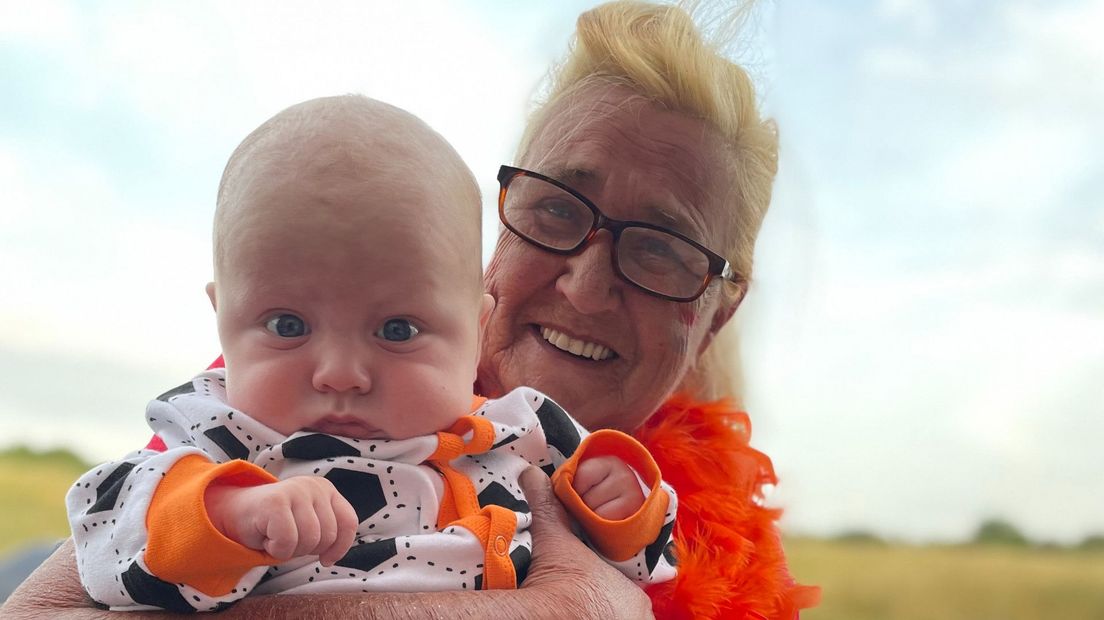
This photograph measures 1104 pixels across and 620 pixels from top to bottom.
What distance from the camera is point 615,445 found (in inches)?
60.4

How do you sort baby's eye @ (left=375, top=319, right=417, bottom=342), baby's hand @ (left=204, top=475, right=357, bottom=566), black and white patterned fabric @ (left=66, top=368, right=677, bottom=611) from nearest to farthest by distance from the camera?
baby's hand @ (left=204, top=475, right=357, bottom=566)
black and white patterned fabric @ (left=66, top=368, right=677, bottom=611)
baby's eye @ (left=375, top=319, right=417, bottom=342)

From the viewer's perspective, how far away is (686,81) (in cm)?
204

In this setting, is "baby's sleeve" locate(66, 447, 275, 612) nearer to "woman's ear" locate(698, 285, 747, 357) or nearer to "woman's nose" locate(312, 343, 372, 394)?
"woman's nose" locate(312, 343, 372, 394)

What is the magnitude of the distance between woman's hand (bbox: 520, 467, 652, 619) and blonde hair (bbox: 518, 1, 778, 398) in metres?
0.85

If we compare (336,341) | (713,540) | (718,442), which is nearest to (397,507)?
(336,341)

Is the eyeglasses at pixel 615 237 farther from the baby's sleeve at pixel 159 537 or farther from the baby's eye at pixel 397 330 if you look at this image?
the baby's sleeve at pixel 159 537

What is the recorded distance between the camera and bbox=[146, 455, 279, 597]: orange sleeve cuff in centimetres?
109

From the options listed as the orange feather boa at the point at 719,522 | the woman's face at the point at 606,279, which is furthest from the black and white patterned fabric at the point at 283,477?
the woman's face at the point at 606,279

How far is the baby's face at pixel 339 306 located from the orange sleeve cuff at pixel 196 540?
0.52 ft

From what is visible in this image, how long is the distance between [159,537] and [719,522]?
3.87ft

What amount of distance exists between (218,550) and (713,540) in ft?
3.66

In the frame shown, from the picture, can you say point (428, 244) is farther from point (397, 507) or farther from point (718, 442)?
point (718, 442)

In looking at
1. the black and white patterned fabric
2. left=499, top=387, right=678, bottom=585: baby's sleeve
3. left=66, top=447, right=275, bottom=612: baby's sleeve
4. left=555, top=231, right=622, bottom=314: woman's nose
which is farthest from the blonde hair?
left=66, top=447, right=275, bottom=612: baby's sleeve

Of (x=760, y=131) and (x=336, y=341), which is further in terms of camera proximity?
(x=760, y=131)
